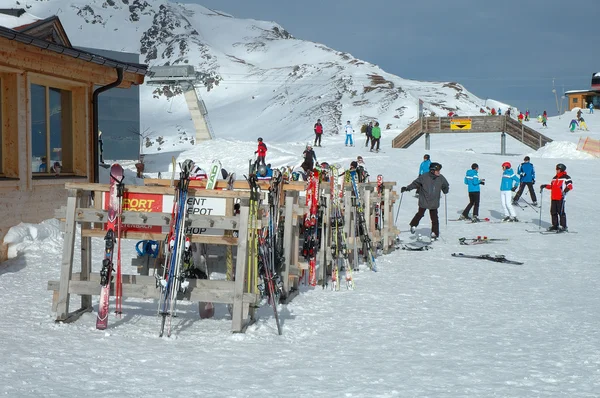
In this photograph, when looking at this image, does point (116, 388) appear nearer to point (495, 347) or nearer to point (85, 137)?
point (495, 347)

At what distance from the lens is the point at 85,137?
12.9 metres

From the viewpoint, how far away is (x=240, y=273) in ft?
21.3

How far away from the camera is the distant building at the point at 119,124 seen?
49.8 metres

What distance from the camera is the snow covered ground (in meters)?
5.00

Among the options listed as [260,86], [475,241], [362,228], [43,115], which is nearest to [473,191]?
[475,241]

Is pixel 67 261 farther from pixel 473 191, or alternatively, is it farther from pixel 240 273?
pixel 473 191

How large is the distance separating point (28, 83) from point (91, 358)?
6695 mm

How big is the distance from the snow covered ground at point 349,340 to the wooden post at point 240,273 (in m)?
0.15

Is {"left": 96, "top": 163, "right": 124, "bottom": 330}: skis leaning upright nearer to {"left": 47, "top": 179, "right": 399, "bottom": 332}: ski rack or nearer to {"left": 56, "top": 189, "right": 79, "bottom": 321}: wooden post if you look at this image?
{"left": 47, "top": 179, "right": 399, "bottom": 332}: ski rack

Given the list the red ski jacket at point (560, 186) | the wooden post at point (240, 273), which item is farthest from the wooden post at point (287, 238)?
the red ski jacket at point (560, 186)

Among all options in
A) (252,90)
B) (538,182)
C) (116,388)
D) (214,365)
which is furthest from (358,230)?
(252,90)

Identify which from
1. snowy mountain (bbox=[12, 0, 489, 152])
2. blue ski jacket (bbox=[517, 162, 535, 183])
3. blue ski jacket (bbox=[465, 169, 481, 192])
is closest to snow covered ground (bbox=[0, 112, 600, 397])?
→ blue ski jacket (bbox=[465, 169, 481, 192])

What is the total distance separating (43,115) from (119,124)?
40349mm

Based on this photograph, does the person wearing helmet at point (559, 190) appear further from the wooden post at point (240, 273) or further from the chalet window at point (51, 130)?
the wooden post at point (240, 273)
